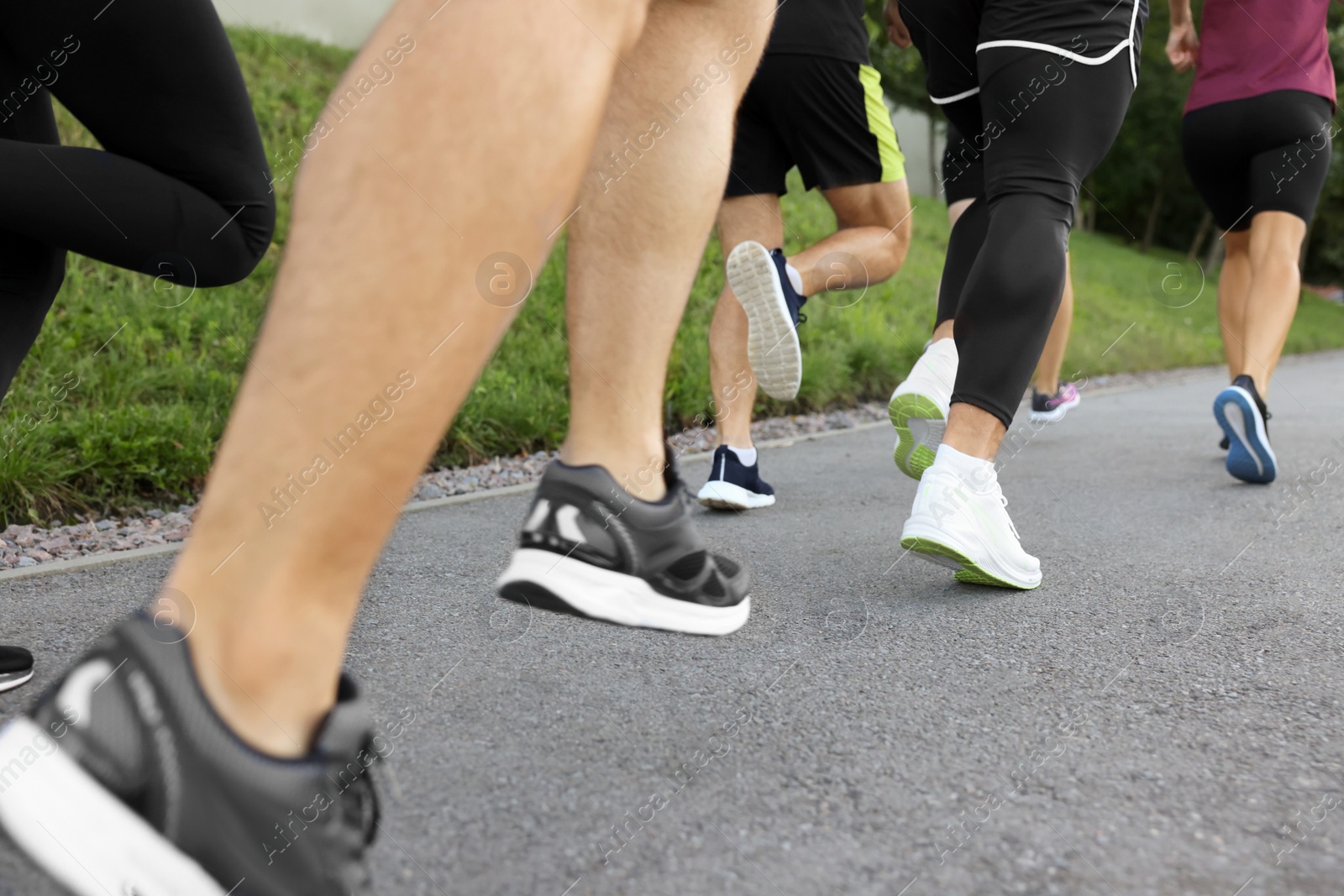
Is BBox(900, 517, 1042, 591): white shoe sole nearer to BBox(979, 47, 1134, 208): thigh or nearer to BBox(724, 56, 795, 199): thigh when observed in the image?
BBox(979, 47, 1134, 208): thigh

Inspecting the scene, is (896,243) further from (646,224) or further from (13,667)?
(13,667)

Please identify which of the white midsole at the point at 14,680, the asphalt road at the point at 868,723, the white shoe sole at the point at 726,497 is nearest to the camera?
the asphalt road at the point at 868,723

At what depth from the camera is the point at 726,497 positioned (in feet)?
9.89

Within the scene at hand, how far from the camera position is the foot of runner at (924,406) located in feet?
8.27

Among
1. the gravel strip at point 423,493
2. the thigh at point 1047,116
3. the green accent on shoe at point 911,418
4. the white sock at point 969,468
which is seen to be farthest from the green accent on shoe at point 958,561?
the thigh at point 1047,116

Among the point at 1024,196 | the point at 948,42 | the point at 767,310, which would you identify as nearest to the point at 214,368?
the point at 767,310

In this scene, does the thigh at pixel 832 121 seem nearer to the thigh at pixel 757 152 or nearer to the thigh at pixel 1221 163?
the thigh at pixel 757 152

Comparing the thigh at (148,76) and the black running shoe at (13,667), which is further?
the thigh at (148,76)

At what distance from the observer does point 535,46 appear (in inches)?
32.8

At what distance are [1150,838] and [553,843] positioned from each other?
62 centimetres

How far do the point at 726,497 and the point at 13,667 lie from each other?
184 centimetres

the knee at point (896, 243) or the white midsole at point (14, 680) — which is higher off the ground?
the white midsole at point (14, 680)

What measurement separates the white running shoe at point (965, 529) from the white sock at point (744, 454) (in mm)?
1129

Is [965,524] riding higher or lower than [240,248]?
lower
